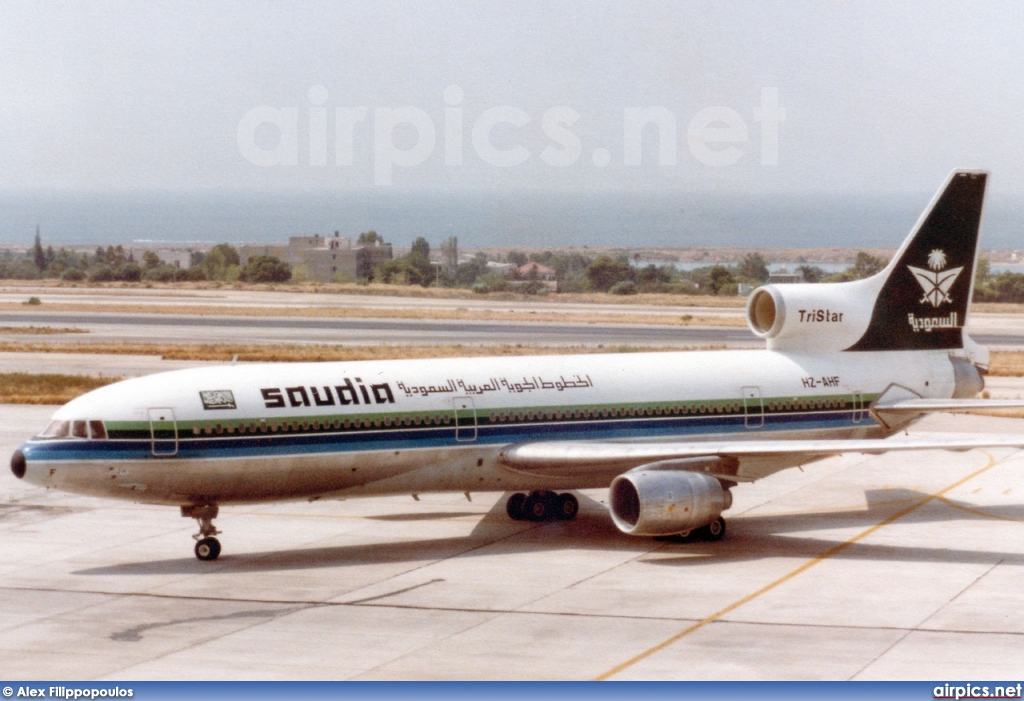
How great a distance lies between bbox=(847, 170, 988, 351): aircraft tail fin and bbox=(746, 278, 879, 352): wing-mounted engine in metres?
0.38

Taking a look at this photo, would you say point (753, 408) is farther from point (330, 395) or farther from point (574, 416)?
point (330, 395)

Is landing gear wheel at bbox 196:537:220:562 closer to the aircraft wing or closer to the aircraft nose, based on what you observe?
the aircraft nose

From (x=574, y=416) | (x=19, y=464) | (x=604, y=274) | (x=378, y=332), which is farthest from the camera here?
(x=604, y=274)

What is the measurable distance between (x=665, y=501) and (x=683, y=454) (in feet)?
6.16

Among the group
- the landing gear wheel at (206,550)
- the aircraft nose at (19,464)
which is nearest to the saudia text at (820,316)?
the landing gear wheel at (206,550)

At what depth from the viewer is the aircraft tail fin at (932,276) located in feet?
126

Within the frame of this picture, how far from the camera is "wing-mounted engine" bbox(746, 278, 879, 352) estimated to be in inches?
1483

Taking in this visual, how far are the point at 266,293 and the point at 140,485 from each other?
5439 inches

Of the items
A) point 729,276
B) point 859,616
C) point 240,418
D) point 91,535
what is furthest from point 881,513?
point 729,276

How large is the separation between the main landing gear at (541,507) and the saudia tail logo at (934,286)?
37.1 feet

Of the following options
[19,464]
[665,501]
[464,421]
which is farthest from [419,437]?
[19,464]

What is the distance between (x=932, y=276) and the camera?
39.2 meters

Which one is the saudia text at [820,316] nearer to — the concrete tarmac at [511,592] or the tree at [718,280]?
the concrete tarmac at [511,592]

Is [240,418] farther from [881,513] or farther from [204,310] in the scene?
[204,310]
